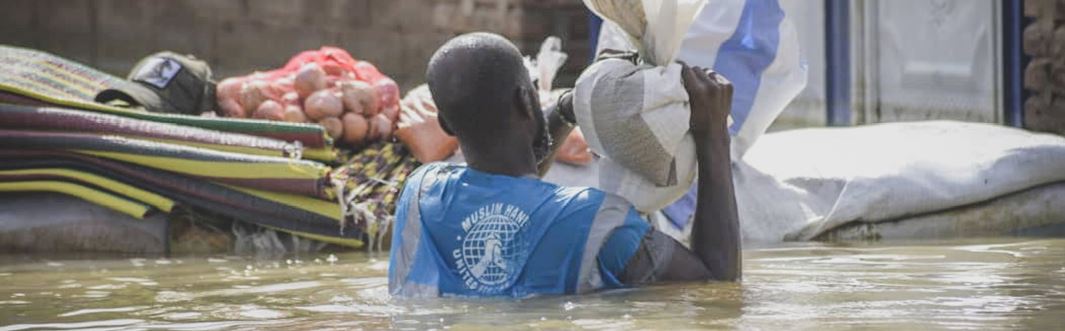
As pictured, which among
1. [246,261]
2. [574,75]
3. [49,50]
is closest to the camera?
[246,261]

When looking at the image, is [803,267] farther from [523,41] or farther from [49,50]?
[523,41]

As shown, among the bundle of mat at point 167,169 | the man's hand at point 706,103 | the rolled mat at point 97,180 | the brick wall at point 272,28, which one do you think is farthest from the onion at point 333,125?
the brick wall at point 272,28

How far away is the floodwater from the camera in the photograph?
424 centimetres

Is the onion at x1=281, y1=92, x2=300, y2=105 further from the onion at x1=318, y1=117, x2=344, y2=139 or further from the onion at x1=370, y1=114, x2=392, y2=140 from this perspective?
the onion at x1=370, y1=114, x2=392, y2=140

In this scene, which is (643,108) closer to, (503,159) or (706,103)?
(706,103)

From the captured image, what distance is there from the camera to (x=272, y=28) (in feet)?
42.3

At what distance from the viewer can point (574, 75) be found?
46.4 feet

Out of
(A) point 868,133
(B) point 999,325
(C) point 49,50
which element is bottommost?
(B) point 999,325

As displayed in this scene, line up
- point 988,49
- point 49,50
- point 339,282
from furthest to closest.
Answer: point 49,50
point 988,49
point 339,282

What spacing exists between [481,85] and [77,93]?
3274 millimetres

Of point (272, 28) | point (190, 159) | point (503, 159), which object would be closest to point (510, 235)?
point (503, 159)

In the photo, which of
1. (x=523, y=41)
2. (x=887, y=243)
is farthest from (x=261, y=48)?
(x=887, y=243)

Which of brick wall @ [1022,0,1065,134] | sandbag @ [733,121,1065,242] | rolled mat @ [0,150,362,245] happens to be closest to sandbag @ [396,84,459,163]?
rolled mat @ [0,150,362,245]

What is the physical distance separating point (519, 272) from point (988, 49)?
4843mm
